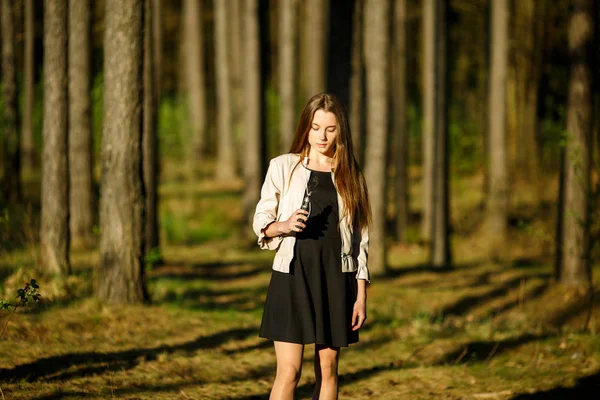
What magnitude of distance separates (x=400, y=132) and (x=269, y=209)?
14.3m

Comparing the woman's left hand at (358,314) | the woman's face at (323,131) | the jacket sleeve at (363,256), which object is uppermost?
the woman's face at (323,131)

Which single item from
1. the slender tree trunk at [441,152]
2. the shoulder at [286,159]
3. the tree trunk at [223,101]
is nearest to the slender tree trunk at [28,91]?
the tree trunk at [223,101]

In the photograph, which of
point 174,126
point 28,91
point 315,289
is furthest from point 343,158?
point 28,91

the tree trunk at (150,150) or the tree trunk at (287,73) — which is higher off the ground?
the tree trunk at (287,73)

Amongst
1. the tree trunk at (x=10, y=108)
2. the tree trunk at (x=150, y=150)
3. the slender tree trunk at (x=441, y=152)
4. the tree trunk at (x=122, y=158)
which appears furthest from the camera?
the slender tree trunk at (x=441, y=152)

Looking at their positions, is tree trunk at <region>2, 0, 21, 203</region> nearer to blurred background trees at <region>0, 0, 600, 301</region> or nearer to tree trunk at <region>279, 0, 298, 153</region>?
blurred background trees at <region>0, 0, 600, 301</region>

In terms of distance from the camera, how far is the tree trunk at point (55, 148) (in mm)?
9695

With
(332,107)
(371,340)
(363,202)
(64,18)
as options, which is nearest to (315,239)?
(363,202)

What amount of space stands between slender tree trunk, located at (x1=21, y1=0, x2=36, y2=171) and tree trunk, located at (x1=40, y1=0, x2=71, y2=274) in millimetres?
7354

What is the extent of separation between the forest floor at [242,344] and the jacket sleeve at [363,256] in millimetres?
2164

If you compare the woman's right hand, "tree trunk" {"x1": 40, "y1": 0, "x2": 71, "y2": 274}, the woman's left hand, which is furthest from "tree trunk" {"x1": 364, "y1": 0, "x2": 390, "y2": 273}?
the woman's right hand

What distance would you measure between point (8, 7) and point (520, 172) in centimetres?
1542

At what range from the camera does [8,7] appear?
1485 cm

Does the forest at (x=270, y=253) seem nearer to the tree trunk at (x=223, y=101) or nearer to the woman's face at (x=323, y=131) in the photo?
the tree trunk at (x=223, y=101)
